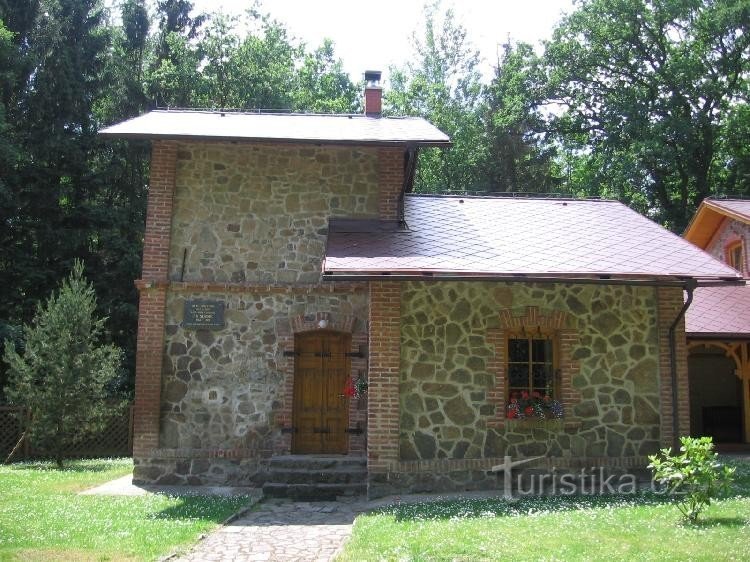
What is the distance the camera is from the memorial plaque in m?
11.0

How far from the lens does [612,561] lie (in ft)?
18.6

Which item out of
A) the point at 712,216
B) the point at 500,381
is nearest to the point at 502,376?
the point at 500,381

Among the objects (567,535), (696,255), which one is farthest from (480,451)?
(696,255)

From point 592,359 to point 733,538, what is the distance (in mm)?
3980

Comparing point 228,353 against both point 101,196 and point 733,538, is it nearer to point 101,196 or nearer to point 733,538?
point 733,538

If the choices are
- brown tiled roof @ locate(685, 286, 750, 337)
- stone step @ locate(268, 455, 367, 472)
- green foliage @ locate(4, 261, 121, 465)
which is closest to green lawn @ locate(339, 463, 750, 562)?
stone step @ locate(268, 455, 367, 472)

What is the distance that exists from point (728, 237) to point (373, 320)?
1384 cm

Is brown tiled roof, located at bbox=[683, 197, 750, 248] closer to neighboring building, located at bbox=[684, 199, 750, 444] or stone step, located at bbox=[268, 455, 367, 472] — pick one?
neighboring building, located at bbox=[684, 199, 750, 444]

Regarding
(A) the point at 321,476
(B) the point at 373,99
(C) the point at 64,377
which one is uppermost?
(B) the point at 373,99

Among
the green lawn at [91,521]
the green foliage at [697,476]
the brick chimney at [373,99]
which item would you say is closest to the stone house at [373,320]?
the brick chimney at [373,99]

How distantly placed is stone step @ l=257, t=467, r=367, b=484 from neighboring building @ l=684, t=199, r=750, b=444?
8303mm

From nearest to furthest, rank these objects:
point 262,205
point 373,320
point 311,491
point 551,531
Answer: point 551,531, point 373,320, point 311,491, point 262,205

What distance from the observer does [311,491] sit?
31.9ft

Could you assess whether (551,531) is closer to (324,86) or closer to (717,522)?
(717,522)
